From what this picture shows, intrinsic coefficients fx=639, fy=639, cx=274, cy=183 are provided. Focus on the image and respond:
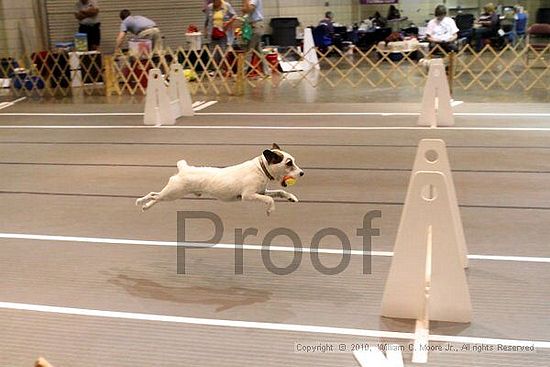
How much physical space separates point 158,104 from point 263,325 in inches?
219

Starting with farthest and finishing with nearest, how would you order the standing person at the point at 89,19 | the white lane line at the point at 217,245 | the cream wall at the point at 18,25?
the cream wall at the point at 18,25 → the standing person at the point at 89,19 → the white lane line at the point at 217,245

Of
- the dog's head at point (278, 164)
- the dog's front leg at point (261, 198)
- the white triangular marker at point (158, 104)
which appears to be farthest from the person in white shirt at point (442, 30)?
the dog's front leg at point (261, 198)

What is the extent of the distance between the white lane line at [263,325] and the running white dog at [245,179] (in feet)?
1.97

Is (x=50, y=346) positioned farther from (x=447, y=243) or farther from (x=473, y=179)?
(x=473, y=179)

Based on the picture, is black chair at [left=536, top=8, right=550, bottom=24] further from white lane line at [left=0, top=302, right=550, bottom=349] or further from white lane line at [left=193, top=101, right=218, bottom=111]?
white lane line at [left=0, top=302, right=550, bottom=349]

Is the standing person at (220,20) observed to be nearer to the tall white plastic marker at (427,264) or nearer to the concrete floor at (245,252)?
the concrete floor at (245,252)

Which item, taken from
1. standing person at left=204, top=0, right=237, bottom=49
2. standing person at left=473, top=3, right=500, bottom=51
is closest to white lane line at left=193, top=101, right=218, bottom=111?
standing person at left=204, top=0, right=237, bottom=49

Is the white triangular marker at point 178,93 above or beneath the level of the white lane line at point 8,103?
above

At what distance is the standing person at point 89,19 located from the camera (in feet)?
41.4

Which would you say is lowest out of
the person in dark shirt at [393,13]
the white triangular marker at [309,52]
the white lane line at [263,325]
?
the white lane line at [263,325]

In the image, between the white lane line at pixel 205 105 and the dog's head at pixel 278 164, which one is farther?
the white lane line at pixel 205 105

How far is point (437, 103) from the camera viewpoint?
24.1 ft

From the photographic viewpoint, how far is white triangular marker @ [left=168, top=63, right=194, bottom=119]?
840 cm

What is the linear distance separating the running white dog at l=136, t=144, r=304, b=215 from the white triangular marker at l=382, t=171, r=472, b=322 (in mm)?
662
